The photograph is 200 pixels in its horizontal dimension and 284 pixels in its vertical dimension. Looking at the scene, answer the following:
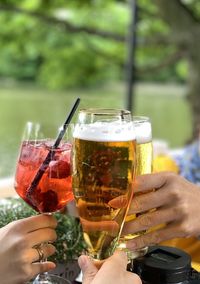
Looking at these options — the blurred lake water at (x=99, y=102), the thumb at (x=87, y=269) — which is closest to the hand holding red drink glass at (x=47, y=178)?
the thumb at (x=87, y=269)

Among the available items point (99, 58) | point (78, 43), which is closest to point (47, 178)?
point (78, 43)

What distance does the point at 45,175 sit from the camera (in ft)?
2.96

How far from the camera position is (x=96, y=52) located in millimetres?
5664

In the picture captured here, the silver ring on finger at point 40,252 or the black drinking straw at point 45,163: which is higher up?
the black drinking straw at point 45,163

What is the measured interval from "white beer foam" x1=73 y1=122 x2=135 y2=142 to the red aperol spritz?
62mm

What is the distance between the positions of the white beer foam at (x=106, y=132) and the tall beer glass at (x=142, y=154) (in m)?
0.12

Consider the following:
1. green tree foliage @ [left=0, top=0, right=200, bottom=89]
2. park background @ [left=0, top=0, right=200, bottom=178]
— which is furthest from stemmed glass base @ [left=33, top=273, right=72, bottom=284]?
green tree foliage @ [left=0, top=0, right=200, bottom=89]

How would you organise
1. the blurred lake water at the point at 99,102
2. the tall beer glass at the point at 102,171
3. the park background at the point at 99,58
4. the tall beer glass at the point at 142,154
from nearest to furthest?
the tall beer glass at the point at 102,171, the tall beer glass at the point at 142,154, the blurred lake water at the point at 99,102, the park background at the point at 99,58

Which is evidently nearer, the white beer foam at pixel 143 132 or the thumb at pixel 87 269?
the thumb at pixel 87 269

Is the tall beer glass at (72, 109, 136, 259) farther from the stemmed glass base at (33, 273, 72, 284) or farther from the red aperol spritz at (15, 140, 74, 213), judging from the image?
the stemmed glass base at (33, 273, 72, 284)

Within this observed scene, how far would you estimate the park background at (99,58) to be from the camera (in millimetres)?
4383

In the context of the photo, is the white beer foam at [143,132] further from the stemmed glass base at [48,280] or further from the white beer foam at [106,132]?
the stemmed glass base at [48,280]

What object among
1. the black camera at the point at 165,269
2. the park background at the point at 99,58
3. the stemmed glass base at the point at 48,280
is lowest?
the stemmed glass base at the point at 48,280

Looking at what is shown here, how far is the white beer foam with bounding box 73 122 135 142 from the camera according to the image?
0.85 metres
